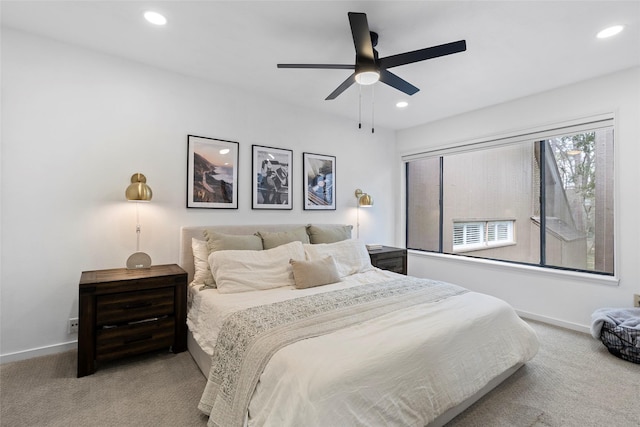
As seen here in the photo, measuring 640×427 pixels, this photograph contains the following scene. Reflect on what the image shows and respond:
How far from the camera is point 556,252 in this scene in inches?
141

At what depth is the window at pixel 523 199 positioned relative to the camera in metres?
3.29

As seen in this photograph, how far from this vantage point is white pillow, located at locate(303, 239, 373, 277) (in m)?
3.11

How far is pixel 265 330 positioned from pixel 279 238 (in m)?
1.59

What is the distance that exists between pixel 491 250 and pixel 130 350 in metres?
4.57

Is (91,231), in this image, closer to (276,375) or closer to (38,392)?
(38,392)

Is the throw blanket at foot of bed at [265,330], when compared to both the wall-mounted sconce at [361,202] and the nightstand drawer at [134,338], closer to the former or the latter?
the nightstand drawer at [134,338]

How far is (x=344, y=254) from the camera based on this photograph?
3.27 m

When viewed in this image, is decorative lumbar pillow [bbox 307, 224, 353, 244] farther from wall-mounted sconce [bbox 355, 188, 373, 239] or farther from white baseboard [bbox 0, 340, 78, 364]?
white baseboard [bbox 0, 340, 78, 364]

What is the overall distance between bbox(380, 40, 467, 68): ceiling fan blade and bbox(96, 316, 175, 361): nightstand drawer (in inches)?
111

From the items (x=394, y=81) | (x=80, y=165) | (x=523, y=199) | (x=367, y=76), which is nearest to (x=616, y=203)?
(x=523, y=199)

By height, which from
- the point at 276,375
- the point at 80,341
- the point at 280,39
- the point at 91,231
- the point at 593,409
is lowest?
the point at 593,409

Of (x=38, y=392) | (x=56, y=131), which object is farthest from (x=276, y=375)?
(x=56, y=131)

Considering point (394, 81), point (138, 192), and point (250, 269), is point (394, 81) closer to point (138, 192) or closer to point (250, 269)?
point (250, 269)

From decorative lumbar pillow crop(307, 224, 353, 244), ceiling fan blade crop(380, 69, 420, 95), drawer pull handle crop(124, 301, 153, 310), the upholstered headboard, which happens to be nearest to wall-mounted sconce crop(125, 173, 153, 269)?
the upholstered headboard
